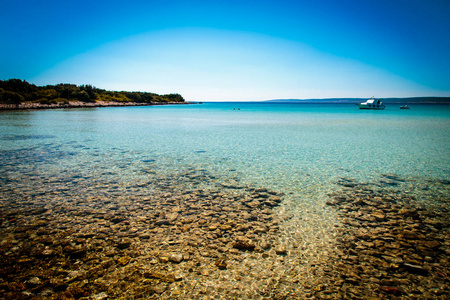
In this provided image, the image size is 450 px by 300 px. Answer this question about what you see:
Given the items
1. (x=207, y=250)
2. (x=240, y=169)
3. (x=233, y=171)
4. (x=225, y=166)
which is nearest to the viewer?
(x=207, y=250)

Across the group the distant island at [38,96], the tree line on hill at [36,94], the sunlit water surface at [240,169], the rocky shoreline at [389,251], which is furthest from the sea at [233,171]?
the tree line on hill at [36,94]

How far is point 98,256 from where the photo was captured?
4285 millimetres

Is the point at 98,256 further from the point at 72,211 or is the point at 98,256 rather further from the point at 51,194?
the point at 51,194

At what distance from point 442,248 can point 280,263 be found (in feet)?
12.0

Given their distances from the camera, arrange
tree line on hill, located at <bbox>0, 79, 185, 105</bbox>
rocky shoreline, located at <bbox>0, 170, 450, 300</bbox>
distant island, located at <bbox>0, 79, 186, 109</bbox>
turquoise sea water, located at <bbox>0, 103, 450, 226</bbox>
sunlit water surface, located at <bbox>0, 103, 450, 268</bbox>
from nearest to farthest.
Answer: rocky shoreline, located at <bbox>0, 170, 450, 300</bbox>, sunlit water surface, located at <bbox>0, 103, 450, 268</bbox>, turquoise sea water, located at <bbox>0, 103, 450, 226</bbox>, distant island, located at <bbox>0, 79, 186, 109</bbox>, tree line on hill, located at <bbox>0, 79, 185, 105</bbox>

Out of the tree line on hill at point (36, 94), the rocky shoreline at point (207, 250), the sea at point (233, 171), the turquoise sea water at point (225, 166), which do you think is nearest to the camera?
the rocky shoreline at point (207, 250)

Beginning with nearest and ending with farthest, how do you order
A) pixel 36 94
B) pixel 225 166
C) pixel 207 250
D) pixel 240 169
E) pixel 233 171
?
pixel 207 250, pixel 233 171, pixel 240 169, pixel 225 166, pixel 36 94

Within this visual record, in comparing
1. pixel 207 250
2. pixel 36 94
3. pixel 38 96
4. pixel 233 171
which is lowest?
pixel 207 250

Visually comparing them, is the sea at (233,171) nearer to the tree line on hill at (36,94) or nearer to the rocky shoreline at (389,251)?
the rocky shoreline at (389,251)

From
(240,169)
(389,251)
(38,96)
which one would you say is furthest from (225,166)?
(38,96)

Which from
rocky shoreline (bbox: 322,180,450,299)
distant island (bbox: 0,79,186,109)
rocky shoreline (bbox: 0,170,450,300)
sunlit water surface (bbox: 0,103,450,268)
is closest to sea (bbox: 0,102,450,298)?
sunlit water surface (bbox: 0,103,450,268)

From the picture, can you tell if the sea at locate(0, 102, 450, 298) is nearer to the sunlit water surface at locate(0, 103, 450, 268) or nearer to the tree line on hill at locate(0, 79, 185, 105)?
the sunlit water surface at locate(0, 103, 450, 268)

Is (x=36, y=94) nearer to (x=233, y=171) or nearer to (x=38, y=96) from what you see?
(x=38, y=96)

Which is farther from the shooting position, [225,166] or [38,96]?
[38,96]
